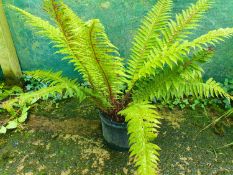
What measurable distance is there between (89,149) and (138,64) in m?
1.00

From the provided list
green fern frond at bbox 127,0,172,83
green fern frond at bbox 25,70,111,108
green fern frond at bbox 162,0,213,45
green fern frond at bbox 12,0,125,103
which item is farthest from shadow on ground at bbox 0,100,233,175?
green fern frond at bbox 162,0,213,45

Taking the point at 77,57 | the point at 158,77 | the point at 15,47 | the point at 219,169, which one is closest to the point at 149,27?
the point at 158,77

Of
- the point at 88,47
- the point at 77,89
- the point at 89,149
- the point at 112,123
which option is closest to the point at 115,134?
the point at 112,123

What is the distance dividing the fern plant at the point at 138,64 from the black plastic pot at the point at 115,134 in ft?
0.25

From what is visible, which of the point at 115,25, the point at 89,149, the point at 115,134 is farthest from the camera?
the point at 115,25

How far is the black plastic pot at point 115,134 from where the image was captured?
2639 millimetres

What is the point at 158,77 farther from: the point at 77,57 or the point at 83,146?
the point at 83,146

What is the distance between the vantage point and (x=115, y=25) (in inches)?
129

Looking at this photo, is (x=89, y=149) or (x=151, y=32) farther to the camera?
(x=89, y=149)

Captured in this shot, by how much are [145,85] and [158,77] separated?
0.16 meters

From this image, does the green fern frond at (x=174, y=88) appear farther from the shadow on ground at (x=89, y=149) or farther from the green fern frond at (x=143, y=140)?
the shadow on ground at (x=89, y=149)

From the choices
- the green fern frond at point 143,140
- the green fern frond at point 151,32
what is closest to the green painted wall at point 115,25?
the green fern frond at point 151,32

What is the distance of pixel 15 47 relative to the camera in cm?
359

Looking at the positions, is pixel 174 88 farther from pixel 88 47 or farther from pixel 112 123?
pixel 88 47
